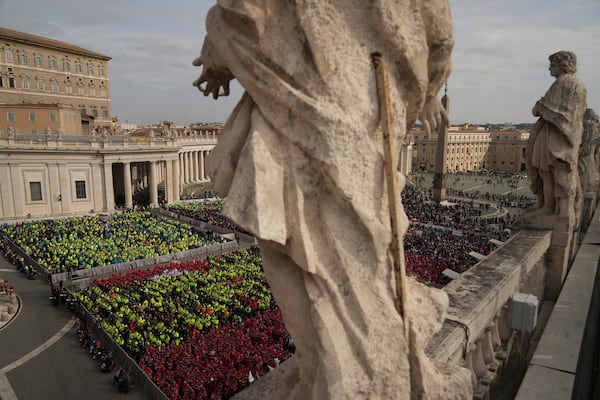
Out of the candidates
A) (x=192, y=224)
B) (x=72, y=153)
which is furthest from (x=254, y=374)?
(x=72, y=153)

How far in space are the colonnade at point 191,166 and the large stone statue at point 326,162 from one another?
52.0 metres

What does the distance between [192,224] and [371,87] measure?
100 ft

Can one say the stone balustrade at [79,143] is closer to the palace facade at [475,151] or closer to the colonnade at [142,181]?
the colonnade at [142,181]

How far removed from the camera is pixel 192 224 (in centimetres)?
3144

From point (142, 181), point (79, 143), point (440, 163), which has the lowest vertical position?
point (142, 181)

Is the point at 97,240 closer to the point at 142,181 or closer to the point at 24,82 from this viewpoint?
the point at 142,181

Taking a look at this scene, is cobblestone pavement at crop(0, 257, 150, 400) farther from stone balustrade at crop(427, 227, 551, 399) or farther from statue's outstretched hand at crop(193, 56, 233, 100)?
statue's outstretched hand at crop(193, 56, 233, 100)

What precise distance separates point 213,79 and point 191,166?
54325 mm

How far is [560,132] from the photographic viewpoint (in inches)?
319

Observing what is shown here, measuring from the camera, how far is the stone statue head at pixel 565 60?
26.1 feet

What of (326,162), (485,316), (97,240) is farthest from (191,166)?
(326,162)

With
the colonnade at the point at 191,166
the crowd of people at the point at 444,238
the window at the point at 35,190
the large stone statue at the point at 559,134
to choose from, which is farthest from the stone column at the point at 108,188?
the large stone statue at the point at 559,134

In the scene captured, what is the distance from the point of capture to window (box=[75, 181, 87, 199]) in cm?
3644

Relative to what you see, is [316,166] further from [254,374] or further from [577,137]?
[254,374]
